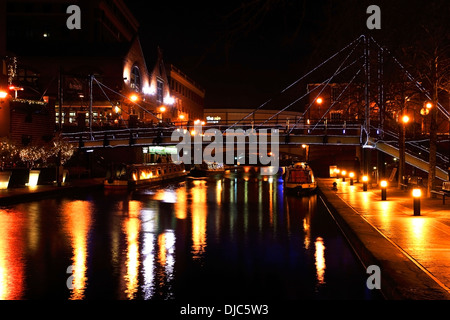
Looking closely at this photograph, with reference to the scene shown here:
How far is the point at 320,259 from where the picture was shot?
38.4ft

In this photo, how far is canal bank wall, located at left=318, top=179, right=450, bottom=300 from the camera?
8172 millimetres

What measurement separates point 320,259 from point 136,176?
88.9 feet

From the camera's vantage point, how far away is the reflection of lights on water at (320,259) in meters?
9.90

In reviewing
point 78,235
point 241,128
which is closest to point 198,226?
point 78,235

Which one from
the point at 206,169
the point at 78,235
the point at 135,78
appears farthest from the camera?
the point at 135,78

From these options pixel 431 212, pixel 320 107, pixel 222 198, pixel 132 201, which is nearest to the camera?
pixel 431 212

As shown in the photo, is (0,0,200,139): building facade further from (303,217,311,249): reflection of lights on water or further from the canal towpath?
(303,217,311,249): reflection of lights on water

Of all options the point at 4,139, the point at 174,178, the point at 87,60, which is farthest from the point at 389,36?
the point at 87,60

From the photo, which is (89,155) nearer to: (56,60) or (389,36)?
(56,60)

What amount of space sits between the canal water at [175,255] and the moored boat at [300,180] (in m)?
9.29

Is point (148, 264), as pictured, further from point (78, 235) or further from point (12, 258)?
point (78, 235)

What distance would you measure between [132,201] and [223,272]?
16.7 m

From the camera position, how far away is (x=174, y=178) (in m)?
49.0

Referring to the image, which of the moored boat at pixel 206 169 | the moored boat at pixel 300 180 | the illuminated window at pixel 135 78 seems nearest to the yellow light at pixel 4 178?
the moored boat at pixel 300 180
